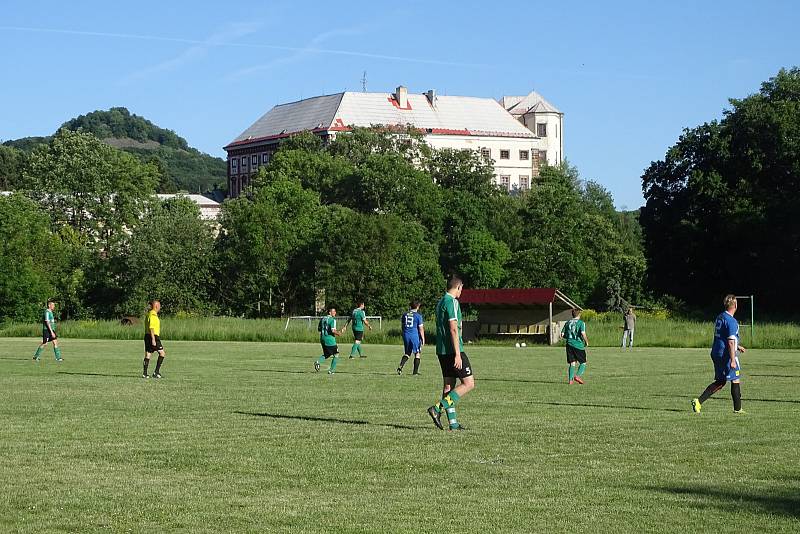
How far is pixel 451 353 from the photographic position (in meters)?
15.6

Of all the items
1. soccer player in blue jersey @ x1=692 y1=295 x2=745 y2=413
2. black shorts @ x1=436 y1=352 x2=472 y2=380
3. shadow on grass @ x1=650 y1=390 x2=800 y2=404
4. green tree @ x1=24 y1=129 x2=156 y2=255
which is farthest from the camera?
green tree @ x1=24 y1=129 x2=156 y2=255

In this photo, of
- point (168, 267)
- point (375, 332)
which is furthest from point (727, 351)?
point (168, 267)

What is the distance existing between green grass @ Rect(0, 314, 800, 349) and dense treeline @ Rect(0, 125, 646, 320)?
18.5 m

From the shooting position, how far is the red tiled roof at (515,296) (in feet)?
179

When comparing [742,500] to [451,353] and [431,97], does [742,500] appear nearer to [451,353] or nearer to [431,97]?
[451,353]

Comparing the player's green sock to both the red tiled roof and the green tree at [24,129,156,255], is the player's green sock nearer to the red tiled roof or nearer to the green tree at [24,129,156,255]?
the red tiled roof

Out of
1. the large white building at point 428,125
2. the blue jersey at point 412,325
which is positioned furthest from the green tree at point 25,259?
the blue jersey at point 412,325

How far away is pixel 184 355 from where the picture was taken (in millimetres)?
41812

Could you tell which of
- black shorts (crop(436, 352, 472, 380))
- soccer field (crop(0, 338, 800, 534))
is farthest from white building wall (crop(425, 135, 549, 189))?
black shorts (crop(436, 352, 472, 380))

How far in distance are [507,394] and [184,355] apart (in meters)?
21.6

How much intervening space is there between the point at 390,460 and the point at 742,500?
3.90 metres

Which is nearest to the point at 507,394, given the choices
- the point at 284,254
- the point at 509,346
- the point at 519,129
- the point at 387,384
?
the point at 387,384

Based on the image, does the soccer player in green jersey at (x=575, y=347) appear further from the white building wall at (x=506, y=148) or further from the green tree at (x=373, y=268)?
the white building wall at (x=506, y=148)

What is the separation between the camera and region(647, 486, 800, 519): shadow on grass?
400 inches
